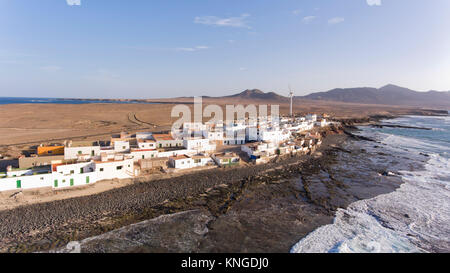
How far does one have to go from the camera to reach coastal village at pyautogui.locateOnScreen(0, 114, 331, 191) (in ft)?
52.9

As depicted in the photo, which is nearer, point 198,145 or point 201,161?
point 201,161

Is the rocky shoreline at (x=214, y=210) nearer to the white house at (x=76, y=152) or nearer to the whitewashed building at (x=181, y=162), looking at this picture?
the whitewashed building at (x=181, y=162)

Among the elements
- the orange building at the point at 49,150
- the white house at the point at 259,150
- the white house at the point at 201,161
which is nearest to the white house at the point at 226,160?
the white house at the point at 201,161

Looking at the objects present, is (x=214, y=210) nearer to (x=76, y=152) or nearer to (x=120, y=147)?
(x=120, y=147)

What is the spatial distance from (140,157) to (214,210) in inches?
427

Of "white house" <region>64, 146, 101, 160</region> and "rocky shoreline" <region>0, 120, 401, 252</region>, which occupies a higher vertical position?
"white house" <region>64, 146, 101, 160</region>

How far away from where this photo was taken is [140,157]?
22.1 metres

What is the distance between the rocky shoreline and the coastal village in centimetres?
179

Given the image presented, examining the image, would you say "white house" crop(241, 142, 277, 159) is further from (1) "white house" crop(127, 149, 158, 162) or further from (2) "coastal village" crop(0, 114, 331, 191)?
(1) "white house" crop(127, 149, 158, 162)

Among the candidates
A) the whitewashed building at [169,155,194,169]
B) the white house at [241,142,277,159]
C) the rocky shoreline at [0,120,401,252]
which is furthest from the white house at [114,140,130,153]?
the white house at [241,142,277,159]

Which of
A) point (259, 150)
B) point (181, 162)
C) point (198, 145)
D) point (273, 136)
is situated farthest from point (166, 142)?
point (273, 136)

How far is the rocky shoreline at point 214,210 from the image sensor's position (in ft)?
38.1

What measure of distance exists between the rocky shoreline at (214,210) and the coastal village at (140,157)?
1.79m

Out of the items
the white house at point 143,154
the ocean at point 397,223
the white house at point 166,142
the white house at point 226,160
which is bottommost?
the ocean at point 397,223
